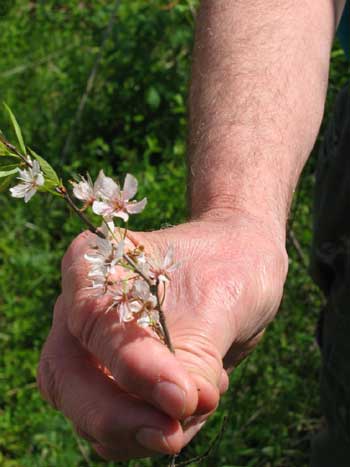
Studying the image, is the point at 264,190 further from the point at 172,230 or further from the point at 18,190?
the point at 18,190

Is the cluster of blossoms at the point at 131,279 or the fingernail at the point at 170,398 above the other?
the cluster of blossoms at the point at 131,279

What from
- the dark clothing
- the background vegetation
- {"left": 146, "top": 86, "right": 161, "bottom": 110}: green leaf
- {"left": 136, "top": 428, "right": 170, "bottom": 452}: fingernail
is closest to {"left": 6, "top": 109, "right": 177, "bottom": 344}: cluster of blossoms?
{"left": 136, "top": 428, "right": 170, "bottom": 452}: fingernail

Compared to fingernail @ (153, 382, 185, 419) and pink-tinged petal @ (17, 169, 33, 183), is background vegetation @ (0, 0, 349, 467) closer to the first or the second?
fingernail @ (153, 382, 185, 419)

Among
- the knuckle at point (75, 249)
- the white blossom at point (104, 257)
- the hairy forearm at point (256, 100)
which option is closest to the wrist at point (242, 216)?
the hairy forearm at point (256, 100)

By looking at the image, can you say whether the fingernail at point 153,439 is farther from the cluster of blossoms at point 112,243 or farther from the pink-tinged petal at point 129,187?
the pink-tinged petal at point 129,187

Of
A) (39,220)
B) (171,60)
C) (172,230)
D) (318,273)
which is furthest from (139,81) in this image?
(172,230)
